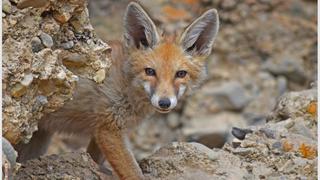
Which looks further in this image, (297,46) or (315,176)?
(297,46)

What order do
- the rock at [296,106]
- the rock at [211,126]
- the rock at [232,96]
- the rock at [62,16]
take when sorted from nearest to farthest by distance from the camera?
the rock at [62,16]
the rock at [296,106]
the rock at [211,126]
the rock at [232,96]

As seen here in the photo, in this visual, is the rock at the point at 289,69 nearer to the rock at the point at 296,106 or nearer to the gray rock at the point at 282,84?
the gray rock at the point at 282,84

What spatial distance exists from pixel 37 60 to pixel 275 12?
6788mm

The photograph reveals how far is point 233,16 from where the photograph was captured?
10.5m

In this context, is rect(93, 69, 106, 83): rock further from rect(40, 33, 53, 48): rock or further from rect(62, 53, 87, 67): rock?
rect(40, 33, 53, 48): rock

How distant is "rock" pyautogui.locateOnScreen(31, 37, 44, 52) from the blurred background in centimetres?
550

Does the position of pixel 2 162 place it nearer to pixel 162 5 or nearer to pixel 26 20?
pixel 26 20

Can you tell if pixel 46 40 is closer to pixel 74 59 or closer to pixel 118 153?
pixel 74 59

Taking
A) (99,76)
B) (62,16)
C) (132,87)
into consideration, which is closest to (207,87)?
(132,87)

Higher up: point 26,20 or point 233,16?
point 26,20

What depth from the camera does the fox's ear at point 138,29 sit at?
6.01 meters

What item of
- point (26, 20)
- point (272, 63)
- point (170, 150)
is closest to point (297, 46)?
point (272, 63)

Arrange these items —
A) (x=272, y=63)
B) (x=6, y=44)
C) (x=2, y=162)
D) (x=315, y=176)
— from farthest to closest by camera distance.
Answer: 1. (x=272, y=63)
2. (x=315, y=176)
3. (x=6, y=44)
4. (x=2, y=162)

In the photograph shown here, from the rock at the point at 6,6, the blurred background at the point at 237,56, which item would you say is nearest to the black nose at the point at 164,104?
the rock at the point at 6,6
